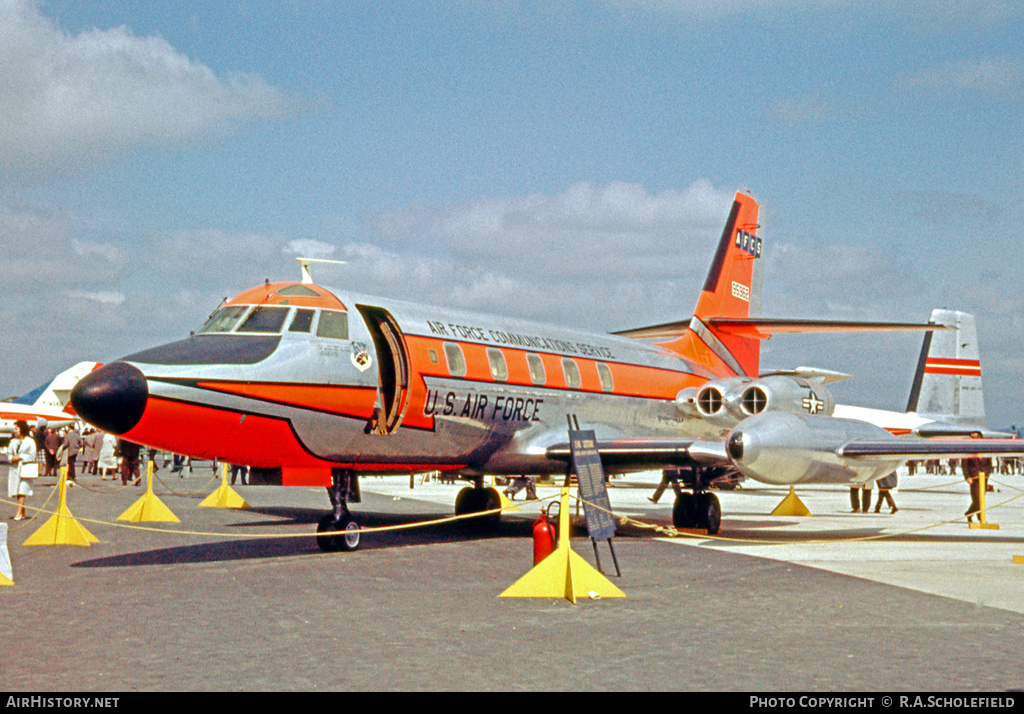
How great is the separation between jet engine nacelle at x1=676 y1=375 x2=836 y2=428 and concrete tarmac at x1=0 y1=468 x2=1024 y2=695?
2.70 metres

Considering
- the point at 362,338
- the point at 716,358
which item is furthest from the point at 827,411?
the point at 362,338

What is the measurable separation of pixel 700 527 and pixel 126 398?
10.2m

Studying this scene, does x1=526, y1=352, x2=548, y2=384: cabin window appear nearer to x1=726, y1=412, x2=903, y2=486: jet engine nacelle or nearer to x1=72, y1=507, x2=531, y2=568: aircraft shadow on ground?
x1=72, y1=507, x2=531, y2=568: aircraft shadow on ground

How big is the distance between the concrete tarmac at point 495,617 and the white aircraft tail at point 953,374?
22076 millimetres

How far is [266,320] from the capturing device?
13.2 meters

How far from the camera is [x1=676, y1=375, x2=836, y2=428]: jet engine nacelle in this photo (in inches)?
719

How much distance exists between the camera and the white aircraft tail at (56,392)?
65.9m

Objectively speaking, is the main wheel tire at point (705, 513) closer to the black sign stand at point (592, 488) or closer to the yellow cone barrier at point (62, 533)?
the black sign stand at point (592, 488)

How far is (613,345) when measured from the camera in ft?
62.7

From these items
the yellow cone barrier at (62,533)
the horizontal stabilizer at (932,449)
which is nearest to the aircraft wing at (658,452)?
the horizontal stabilizer at (932,449)

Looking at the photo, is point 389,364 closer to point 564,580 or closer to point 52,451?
point 564,580

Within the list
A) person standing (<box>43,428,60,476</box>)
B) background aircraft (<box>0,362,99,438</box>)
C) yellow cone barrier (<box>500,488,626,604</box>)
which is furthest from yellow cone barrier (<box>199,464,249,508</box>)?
background aircraft (<box>0,362,99,438</box>)

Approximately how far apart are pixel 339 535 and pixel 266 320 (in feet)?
10.2
